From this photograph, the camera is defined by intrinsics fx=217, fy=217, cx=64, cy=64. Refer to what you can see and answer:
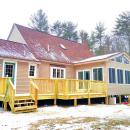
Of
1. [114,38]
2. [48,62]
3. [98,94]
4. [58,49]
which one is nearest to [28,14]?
[114,38]

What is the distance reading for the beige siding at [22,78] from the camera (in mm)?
15000

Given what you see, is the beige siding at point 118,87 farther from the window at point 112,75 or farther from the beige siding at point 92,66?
the beige siding at point 92,66

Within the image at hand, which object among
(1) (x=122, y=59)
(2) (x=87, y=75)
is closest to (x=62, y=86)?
(2) (x=87, y=75)

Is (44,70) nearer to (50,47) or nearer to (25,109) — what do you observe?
(50,47)

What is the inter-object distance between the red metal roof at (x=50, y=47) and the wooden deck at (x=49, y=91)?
402cm

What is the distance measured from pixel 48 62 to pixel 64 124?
32.8 ft

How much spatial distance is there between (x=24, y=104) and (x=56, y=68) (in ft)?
23.5

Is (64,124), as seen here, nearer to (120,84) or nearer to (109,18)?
(120,84)

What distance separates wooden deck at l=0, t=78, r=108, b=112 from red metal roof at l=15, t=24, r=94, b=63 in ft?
13.2

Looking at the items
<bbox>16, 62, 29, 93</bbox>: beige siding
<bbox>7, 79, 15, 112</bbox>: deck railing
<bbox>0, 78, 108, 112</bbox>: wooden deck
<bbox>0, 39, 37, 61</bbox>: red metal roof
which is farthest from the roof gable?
<bbox>7, 79, 15, 112</bbox>: deck railing

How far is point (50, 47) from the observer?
20000 mm

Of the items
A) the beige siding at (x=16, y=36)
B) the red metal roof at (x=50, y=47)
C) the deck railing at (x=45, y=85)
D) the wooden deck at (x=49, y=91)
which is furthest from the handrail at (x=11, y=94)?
the beige siding at (x=16, y=36)

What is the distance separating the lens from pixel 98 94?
15.7 meters

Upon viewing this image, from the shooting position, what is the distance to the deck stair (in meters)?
10.5
